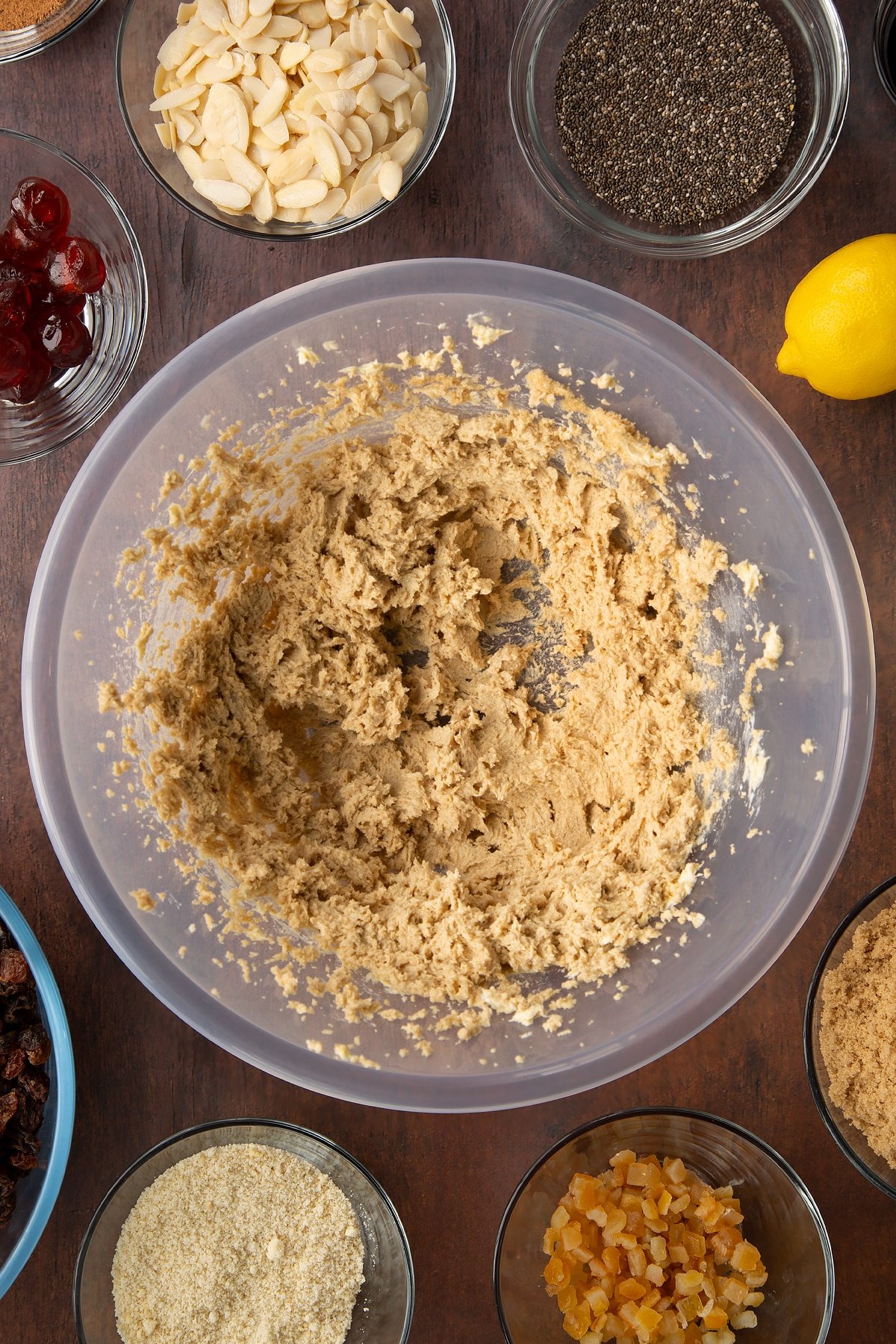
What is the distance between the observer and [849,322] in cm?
176

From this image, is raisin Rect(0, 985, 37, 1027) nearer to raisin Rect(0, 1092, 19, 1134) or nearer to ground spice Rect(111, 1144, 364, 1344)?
raisin Rect(0, 1092, 19, 1134)

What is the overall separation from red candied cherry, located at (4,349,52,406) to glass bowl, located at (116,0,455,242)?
41 centimetres

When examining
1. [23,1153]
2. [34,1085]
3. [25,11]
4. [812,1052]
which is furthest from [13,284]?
[812,1052]

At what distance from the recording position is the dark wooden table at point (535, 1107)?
1972 mm

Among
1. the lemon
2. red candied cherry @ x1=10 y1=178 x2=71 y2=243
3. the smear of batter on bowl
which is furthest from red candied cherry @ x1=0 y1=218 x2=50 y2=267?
the lemon

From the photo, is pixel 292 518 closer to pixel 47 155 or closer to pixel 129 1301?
pixel 47 155

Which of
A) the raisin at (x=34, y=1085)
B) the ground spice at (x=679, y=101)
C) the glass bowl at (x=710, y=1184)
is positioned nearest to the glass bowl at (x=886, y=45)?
the ground spice at (x=679, y=101)

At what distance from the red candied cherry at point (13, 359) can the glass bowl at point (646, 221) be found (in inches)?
40.6

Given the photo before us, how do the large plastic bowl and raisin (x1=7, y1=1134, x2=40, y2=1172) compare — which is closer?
the large plastic bowl

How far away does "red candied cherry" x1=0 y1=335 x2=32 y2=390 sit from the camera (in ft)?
6.06

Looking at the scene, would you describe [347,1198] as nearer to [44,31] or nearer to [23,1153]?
[23,1153]

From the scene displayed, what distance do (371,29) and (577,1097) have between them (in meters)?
2.11

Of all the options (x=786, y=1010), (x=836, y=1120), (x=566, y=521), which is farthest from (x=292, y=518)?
(x=836, y=1120)

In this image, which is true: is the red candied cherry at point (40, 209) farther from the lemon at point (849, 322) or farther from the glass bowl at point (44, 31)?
the lemon at point (849, 322)
